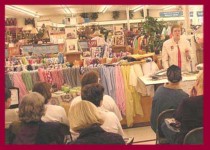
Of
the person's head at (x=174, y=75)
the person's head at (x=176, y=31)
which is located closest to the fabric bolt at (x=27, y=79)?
the person's head at (x=176, y=31)

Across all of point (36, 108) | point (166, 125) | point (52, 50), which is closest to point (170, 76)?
point (166, 125)

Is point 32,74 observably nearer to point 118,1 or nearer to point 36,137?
point 36,137

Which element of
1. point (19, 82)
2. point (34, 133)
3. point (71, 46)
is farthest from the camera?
point (71, 46)

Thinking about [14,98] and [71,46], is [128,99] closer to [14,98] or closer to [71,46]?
[14,98]

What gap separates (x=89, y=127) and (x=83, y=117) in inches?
3.4

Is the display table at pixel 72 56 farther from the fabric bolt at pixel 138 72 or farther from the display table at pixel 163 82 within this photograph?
the display table at pixel 163 82

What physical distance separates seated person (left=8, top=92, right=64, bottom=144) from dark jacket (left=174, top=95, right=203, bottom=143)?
95 cm

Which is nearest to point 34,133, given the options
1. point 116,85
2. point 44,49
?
point 116,85

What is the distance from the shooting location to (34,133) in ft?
7.85

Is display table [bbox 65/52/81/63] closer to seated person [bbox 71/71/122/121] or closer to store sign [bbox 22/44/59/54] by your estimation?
store sign [bbox 22/44/59/54]

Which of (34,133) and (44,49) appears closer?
(34,133)

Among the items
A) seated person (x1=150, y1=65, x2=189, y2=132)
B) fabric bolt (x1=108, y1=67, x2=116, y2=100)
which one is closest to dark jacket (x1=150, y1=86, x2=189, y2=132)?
seated person (x1=150, y1=65, x2=189, y2=132)

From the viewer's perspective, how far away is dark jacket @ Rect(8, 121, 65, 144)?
93.6 inches

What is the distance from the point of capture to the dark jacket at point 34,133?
238 cm
